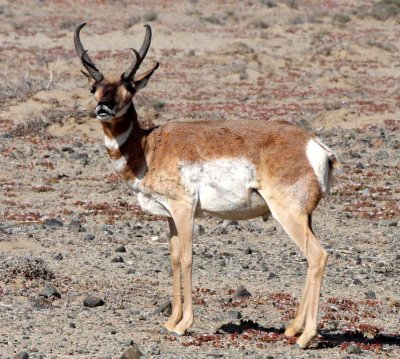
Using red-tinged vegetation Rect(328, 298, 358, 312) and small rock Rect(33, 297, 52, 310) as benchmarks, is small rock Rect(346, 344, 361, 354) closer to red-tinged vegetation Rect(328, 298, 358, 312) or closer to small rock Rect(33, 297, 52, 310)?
red-tinged vegetation Rect(328, 298, 358, 312)

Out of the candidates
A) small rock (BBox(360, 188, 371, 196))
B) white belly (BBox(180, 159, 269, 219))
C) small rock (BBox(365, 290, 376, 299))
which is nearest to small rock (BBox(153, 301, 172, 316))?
white belly (BBox(180, 159, 269, 219))

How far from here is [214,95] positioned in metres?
32.5

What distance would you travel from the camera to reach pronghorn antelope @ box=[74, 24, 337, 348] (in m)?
9.23

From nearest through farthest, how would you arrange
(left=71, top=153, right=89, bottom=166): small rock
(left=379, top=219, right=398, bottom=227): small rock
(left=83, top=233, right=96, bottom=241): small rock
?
(left=83, top=233, right=96, bottom=241): small rock < (left=379, top=219, right=398, bottom=227): small rock < (left=71, top=153, right=89, bottom=166): small rock

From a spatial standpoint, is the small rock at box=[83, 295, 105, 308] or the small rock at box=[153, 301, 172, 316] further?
the small rock at box=[83, 295, 105, 308]

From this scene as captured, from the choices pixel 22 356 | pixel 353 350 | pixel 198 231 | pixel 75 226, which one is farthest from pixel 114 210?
pixel 22 356

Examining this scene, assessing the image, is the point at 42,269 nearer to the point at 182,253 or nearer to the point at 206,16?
the point at 182,253


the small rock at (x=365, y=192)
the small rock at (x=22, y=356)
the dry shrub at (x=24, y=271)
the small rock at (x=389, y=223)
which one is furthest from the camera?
the small rock at (x=365, y=192)

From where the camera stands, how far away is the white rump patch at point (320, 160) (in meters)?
9.35

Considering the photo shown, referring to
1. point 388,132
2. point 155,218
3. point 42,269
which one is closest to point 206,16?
point 388,132

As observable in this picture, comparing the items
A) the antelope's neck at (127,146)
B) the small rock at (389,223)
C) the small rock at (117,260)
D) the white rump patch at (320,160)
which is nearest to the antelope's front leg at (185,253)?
the antelope's neck at (127,146)

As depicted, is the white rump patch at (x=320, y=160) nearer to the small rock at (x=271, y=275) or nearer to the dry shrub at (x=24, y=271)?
→ the small rock at (x=271, y=275)

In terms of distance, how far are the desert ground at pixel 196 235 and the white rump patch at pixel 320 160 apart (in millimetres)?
1434

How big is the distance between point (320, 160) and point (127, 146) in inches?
71.5
